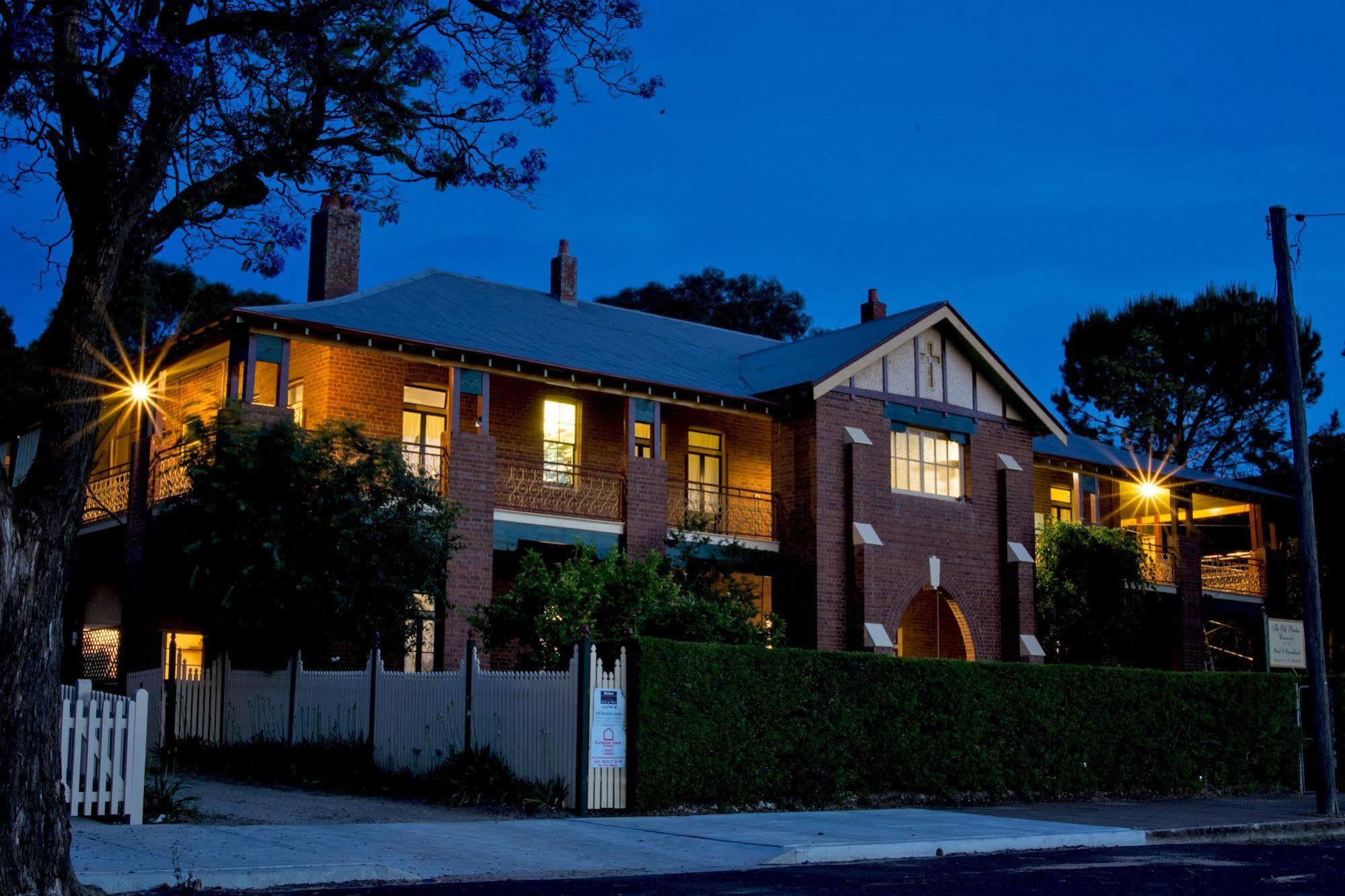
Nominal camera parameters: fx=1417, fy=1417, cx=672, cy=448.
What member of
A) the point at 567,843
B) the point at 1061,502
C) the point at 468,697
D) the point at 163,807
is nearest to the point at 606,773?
the point at 468,697

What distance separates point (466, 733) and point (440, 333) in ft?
30.4

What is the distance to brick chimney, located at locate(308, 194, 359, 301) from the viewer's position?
90.0 feet

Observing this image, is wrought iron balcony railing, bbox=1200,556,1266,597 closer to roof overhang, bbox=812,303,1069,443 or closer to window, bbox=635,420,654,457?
roof overhang, bbox=812,303,1069,443

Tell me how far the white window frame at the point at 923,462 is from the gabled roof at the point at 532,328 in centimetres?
323

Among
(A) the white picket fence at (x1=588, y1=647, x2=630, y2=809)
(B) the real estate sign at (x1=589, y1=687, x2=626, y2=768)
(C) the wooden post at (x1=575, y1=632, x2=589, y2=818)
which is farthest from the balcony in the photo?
(C) the wooden post at (x1=575, y1=632, x2=589, y2=818)

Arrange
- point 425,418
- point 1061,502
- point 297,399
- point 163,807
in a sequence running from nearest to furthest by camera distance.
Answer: point 163,807, point 297,399, point 425,418, point 1061,502

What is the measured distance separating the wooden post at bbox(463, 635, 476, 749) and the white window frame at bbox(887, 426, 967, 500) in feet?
42.2

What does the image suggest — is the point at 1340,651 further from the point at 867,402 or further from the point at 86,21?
the point at 86,21

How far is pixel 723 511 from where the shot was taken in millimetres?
27266

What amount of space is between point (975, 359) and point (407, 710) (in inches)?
631

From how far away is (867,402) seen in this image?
27.8 m

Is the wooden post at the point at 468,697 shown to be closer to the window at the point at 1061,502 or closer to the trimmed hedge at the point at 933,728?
the trimmed hedge at the point at 933,728

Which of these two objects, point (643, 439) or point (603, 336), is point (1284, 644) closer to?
point (643, 439)

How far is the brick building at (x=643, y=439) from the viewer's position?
76.8 ft
